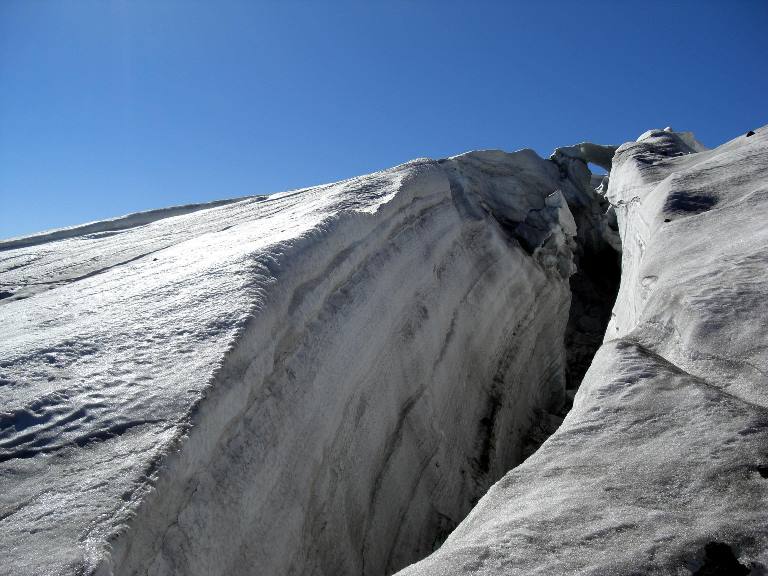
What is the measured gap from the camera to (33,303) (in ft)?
14.3

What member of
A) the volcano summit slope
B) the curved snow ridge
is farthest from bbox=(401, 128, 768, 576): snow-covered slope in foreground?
the curved snow ridge

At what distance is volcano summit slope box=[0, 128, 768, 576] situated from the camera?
6.63 ft

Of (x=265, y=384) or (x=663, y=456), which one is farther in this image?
(x=265, y=384)

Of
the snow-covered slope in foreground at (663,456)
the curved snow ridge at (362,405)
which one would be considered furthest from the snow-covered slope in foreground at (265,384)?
the snow-covered slope in foreground at (663,456)

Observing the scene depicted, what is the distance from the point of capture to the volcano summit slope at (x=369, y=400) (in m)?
2.02

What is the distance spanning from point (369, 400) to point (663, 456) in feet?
8.07

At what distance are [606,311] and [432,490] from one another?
7.86 metres

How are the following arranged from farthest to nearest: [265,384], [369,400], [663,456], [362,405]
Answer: [369,400]
[362,405]
[265,384]
[663,456]

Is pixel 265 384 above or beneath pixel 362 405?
above

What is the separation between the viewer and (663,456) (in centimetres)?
217

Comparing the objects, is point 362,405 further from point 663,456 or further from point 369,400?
point 663,456

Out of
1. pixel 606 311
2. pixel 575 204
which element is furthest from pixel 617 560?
pixel 575 204

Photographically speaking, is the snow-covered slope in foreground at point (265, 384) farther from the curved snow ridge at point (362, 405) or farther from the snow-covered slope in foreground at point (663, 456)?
the snow-covered slope in foreground at point (663, 456)

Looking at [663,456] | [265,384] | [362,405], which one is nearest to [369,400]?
[362,405]
